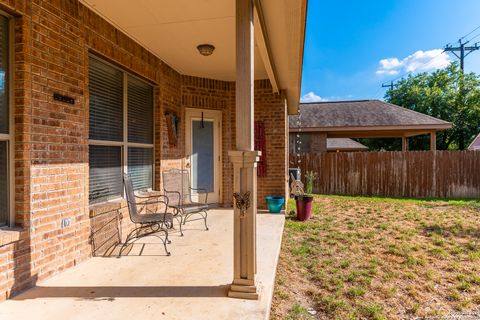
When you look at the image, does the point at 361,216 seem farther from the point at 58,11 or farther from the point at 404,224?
the point at 58,11

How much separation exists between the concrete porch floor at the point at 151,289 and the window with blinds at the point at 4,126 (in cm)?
76

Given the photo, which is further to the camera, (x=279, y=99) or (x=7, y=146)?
(x=279, y=99)

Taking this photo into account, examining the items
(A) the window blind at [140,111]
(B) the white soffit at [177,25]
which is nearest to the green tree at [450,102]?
(B) the white soffit at [177,25]

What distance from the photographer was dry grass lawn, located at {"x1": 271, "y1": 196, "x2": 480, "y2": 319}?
8.64 ft

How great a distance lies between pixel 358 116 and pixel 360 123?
38.0 inches

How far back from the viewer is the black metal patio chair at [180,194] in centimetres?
451

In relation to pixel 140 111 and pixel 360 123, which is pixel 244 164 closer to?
pixel 140 111

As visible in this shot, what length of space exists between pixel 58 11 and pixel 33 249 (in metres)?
2.23

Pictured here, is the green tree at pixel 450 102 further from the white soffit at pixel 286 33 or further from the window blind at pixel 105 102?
the window blind at pixel 105 102

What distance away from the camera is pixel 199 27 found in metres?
3.81

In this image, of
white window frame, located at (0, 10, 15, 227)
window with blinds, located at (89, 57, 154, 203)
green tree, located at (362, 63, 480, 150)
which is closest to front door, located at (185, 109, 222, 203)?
window with blinds, located at (89, 57, 154, 203)

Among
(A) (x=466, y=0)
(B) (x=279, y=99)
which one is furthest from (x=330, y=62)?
(B) (x=279, y=99)

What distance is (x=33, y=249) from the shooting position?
2.51 metres

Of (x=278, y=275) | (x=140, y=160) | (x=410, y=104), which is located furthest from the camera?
(x=410, y=104)
